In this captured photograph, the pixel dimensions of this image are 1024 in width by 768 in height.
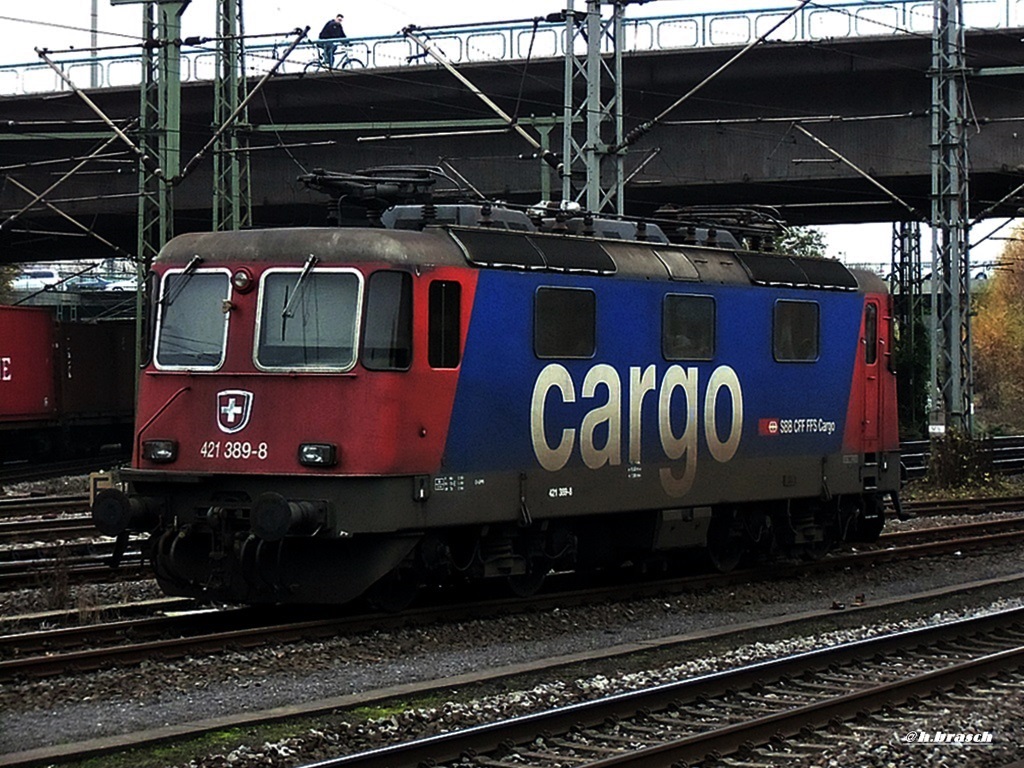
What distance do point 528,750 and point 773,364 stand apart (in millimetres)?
8217

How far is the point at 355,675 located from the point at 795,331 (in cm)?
735

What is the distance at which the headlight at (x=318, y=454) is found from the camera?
12.7 m

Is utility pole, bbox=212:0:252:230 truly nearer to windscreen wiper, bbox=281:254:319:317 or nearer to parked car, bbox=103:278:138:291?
windscreen wiper, bbox=281:254:319:317

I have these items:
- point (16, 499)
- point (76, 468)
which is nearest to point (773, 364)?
point (16, 499)

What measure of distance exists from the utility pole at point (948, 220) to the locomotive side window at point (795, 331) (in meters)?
10.6

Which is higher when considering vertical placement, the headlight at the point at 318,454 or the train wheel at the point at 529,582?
the headlight at the point at 318,454

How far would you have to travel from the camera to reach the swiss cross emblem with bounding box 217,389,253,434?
13023 millimetres

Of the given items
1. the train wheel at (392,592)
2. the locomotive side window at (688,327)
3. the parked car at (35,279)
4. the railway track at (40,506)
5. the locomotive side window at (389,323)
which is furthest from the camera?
the parked car at (35,279)

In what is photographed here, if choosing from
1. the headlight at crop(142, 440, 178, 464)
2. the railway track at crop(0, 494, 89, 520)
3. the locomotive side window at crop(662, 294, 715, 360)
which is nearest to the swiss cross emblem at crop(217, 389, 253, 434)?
the headlight at crop(142, 440, 178, 464)

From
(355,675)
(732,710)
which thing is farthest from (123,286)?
(732,710)

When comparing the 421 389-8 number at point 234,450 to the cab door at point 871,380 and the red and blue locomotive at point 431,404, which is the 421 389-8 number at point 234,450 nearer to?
the red and blue locomotive at point 431,404

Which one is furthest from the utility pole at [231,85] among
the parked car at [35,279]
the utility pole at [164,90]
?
the parked car at [35,279]

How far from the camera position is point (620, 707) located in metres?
9.96

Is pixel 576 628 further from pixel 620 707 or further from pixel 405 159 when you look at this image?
pixel 405 159
